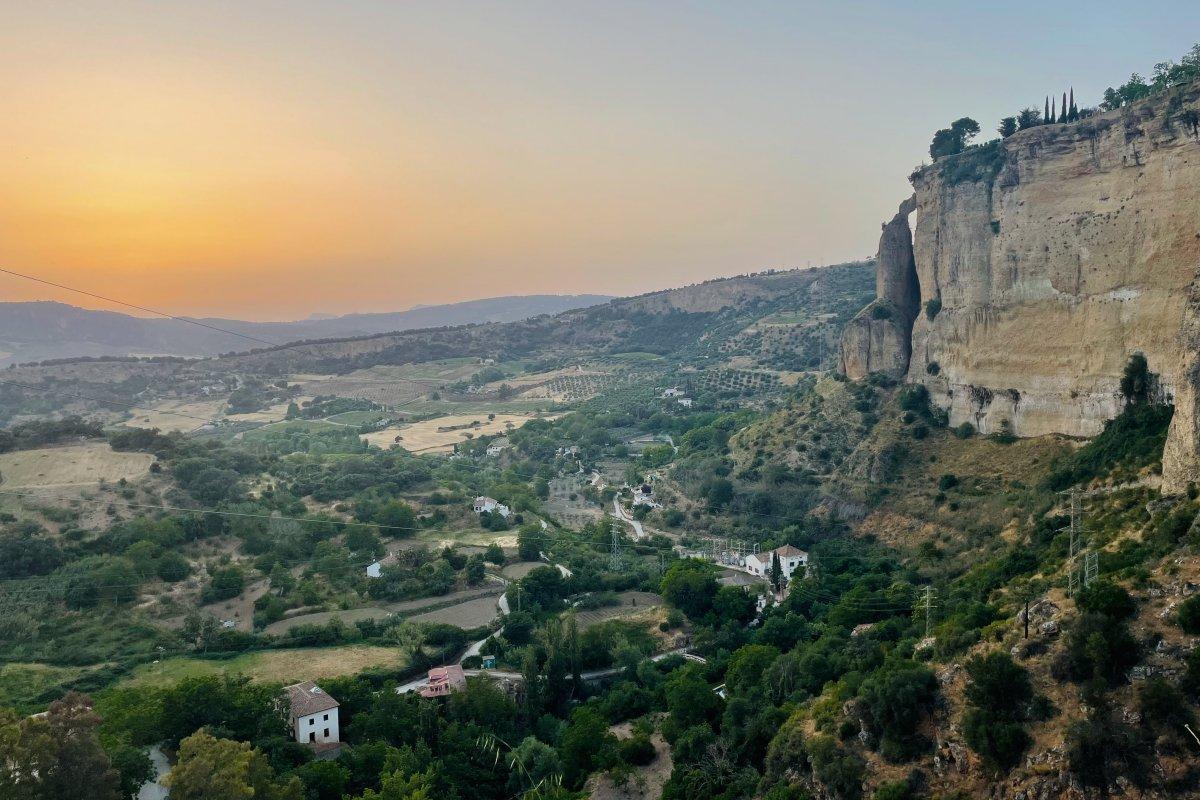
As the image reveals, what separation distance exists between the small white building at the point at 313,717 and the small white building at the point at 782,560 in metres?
21.5

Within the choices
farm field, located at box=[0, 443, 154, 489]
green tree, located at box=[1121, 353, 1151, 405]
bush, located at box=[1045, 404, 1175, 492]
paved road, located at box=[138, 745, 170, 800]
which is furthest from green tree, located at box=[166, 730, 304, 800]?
farm field, located at box=[0, 443, 154, 489]

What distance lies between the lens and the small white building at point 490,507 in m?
53.1

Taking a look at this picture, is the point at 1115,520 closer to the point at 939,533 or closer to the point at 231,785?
the point at 939,533

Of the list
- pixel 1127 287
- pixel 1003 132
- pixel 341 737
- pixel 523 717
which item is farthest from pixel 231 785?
pixel 1003 132

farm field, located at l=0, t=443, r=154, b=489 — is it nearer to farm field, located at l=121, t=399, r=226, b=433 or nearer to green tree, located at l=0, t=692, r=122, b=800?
green tree, located at l=0, t=692, r=122, b=800

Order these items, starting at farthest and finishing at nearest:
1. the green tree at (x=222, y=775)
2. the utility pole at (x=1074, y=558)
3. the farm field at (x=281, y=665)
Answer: the farm field at (x=281, y=665) → the utility pole at (x=1074, y=558) → the green tree at (x=222, y=775)

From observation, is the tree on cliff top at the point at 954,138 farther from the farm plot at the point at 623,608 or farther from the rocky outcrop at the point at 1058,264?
the farm plot at the point at 623,608

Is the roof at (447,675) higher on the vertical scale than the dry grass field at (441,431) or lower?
lower

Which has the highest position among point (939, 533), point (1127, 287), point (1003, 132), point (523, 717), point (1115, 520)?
point (1003, 132)

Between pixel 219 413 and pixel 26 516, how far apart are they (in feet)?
195

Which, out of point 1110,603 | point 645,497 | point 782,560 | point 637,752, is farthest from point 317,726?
point 645,497

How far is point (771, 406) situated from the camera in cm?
7012

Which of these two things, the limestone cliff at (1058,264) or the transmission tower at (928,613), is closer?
the transmission tower at (928,613)

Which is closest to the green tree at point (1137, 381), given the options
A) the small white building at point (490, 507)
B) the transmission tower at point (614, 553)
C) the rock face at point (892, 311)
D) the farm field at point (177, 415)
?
the rock face at point (892, 311)
